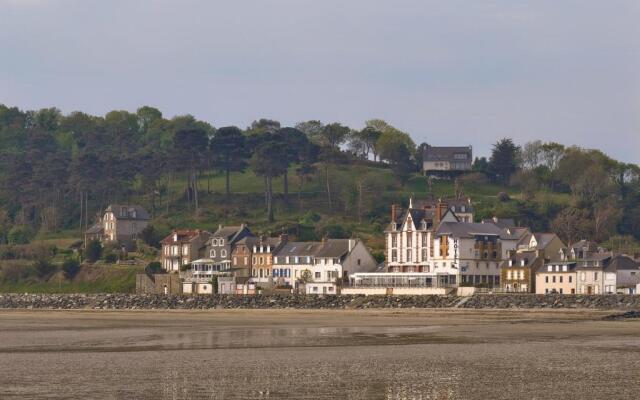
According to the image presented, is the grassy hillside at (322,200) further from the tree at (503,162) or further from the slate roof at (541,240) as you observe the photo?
the slate roof at (541,240)

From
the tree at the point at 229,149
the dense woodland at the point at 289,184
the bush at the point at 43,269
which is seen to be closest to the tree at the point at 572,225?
the dense woodland at the point at 289,184

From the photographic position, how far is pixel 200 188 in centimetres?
16462

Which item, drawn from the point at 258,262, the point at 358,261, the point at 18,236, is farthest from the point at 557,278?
the point at 18,236

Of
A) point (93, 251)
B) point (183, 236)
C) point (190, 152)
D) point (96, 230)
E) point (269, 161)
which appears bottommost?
point (93, 251)

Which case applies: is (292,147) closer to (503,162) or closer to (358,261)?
(503,162)

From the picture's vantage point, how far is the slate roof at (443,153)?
172000mm

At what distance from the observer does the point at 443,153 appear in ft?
565

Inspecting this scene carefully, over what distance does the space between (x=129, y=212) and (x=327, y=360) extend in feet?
318

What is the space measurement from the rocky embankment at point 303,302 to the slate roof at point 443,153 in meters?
74.8

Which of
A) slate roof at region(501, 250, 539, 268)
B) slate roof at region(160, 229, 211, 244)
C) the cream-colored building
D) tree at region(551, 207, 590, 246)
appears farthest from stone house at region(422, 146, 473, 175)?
the cream-colored building

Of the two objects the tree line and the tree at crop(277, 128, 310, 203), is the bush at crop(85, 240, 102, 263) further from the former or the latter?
the tree at crop(277, 128, 310, 203)

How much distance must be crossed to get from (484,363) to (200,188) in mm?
123637

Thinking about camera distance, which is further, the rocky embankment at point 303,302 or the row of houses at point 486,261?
the row of houses at point 486,261

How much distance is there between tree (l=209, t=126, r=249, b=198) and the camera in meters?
160
